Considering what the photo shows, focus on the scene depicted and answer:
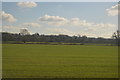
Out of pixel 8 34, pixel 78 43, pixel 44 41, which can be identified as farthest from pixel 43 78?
pixel 78 43

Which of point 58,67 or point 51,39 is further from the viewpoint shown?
point 51,39

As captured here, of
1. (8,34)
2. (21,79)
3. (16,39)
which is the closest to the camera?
(21,79)

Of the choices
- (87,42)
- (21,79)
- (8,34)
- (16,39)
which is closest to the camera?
(21,79)

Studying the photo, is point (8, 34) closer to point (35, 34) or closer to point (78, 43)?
point (35, 34)

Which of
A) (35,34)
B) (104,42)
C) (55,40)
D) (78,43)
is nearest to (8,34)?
(35,34)

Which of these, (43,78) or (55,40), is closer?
(43,78)

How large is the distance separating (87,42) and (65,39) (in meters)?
8.38

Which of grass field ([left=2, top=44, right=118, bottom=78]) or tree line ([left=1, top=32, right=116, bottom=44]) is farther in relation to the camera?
tree line ([left=1, top=32, right=116, bottom=44])

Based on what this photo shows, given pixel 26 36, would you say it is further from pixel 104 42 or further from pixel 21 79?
pixel 21 79

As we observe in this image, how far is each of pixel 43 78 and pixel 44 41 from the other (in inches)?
2264

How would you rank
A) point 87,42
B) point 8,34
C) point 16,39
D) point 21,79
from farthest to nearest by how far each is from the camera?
1. point 87,42
2. point 16,39
3. point 8,34
4. point 21,79

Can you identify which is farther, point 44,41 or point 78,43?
point 78,43

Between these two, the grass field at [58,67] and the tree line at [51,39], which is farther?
the tree line at [51,39]

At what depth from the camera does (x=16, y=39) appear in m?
65.6
